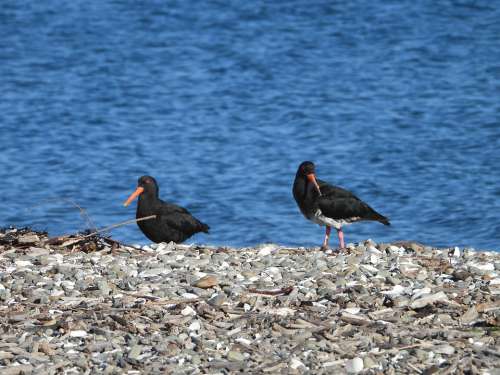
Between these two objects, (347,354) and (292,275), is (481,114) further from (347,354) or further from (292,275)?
(347,354)

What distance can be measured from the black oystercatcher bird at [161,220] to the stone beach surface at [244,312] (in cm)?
262

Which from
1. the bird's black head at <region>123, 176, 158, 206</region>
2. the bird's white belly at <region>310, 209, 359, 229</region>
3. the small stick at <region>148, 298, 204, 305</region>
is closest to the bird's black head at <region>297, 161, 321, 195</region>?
the bird's white belly at <region>310, 209, 359, 229</region>

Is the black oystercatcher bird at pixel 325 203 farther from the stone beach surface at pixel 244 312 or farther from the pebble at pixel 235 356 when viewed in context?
the pebble at pixel 235 356

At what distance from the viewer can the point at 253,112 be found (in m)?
23.5

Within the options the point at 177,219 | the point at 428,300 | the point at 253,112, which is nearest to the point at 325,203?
the point at 177,219

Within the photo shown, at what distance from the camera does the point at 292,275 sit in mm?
9156

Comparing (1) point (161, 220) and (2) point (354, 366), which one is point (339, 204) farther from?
(2) point (354, 366)

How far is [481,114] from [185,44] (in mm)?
8498

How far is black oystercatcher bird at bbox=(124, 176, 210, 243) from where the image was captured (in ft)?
42.6

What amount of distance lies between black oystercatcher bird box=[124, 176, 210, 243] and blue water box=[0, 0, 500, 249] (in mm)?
2429

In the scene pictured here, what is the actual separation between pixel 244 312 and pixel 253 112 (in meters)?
15.6

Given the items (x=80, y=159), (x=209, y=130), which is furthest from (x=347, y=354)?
(x=209, y=130)

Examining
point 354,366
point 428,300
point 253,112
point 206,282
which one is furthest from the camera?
point 253,112

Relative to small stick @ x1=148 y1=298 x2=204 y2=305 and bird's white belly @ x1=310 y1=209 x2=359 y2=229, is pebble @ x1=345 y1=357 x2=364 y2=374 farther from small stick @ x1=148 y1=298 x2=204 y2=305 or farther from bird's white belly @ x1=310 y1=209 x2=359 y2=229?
bird's white belly @ x1=310 y1=209 x2=359 y2=229
